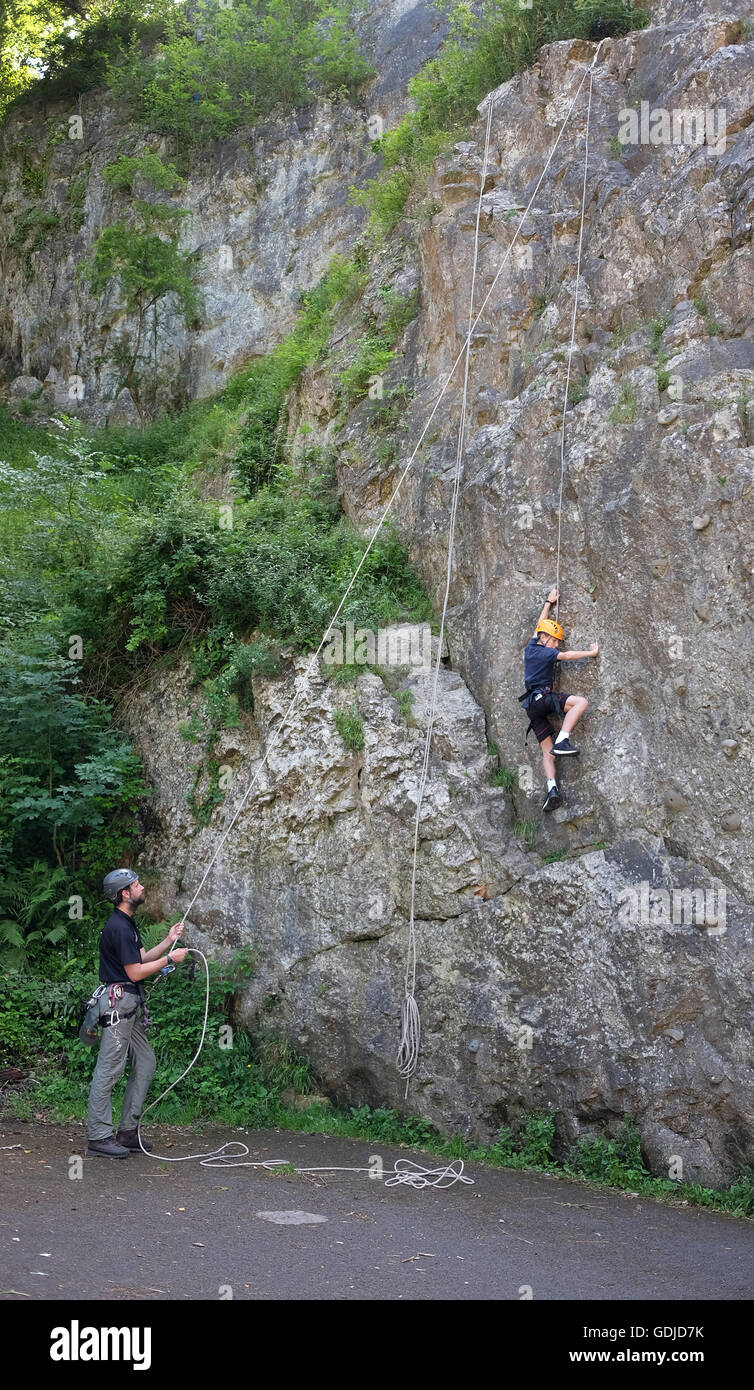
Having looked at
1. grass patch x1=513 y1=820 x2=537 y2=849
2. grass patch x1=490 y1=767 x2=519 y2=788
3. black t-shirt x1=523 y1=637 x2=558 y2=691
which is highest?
black t-shirt x1=523 y1=637 x2=558 y2=691

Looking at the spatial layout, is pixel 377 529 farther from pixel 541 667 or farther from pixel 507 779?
pixel 507 779

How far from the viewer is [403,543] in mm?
12555

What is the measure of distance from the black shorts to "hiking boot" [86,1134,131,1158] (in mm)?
5145

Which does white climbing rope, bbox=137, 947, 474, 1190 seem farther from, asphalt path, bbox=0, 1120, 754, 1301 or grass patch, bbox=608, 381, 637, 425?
grass patch, bbox=608, 381, 637, 425

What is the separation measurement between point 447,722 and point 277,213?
59.4ft

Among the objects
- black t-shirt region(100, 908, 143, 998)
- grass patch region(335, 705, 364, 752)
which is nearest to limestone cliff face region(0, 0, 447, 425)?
grass patch region(335, 705, 364, 752)

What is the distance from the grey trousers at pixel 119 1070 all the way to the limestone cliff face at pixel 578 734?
76.5 inches

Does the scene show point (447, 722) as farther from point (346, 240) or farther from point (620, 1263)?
point (346, 240)

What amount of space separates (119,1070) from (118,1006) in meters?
0.51

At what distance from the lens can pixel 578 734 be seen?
32.2ft

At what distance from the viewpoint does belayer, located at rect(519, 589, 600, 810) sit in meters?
9.63

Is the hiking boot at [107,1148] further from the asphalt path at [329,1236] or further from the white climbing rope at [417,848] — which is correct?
the white climbing rope at [417,848]

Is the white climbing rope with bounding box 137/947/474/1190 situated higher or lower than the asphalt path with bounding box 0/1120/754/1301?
lower

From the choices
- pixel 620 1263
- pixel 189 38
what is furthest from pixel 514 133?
pixel 189 38
